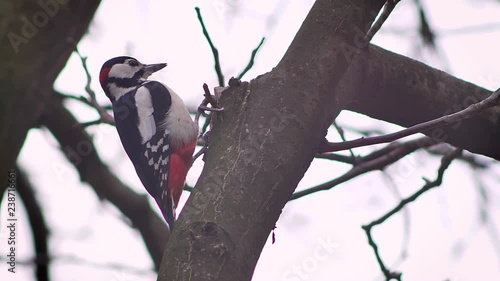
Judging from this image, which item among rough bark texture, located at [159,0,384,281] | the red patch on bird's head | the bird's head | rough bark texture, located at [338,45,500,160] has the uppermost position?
the red patch on bird's head

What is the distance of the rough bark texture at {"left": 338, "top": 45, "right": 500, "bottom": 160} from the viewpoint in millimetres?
2883

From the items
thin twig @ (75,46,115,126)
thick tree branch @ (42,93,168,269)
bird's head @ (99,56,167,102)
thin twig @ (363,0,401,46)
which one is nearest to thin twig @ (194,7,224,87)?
thin twig @ (363,0,401,46)

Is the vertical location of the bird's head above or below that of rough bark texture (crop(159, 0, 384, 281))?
above

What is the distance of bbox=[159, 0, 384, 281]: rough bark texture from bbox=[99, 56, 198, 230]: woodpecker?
2.16 m

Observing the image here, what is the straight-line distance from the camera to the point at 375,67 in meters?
2.83

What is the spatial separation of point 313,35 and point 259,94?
315 millimetres

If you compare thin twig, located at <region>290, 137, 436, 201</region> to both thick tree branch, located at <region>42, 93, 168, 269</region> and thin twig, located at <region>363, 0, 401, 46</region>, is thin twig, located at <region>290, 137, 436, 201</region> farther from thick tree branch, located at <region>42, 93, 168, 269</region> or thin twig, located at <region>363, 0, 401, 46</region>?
thick tree branch, located at <region>42, 93, 168, 269</region>

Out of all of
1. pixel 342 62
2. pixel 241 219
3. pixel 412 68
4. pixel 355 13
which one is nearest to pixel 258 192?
pixel 241 219

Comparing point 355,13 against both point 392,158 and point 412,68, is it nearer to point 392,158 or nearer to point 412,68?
point 412,68

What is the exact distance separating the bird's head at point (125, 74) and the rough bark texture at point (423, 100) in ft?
9.00

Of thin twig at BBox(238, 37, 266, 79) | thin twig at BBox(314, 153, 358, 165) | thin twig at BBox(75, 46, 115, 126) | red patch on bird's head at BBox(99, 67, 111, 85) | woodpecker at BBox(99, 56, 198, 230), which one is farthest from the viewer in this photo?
red patch on bird's head at BBox(99, 67, 111, 85)

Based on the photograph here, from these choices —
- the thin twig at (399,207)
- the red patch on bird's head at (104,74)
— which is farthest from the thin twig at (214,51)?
the red patch on bird's head at (104,74)

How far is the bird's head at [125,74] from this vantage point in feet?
17.3

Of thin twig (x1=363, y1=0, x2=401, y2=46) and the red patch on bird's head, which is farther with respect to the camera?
the red patch on bird's head
